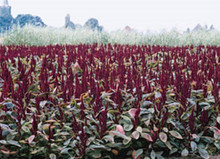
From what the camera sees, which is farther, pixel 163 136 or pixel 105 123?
pixel 163 136

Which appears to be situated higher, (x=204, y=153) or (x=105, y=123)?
(x=105, y=123)

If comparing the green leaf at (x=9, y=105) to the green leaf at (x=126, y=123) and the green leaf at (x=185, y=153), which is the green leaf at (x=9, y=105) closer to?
the green leaf at (x=126, y=123)

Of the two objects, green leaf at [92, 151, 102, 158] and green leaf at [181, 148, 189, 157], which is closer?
green leaf at [92, 151, 102, 158]

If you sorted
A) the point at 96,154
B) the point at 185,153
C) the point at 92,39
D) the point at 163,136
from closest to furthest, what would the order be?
the point at 96,154 < the point at 163,136 < the point at 185,153 < the point at 92,39

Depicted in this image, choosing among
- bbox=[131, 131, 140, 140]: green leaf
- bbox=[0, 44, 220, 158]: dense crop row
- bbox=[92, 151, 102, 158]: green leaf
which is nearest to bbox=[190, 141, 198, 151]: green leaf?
bbox=[0, 44, 220, 158]: dense crop row

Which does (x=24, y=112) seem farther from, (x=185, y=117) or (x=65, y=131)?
(x=185, y=117)

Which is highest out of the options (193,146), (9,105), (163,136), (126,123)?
(9,105)

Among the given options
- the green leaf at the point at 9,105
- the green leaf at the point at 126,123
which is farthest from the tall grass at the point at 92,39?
the green leaf at the point at 126,123

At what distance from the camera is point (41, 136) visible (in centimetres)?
304

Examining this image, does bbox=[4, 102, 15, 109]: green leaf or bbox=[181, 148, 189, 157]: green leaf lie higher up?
bbox=[4, 102, 15, 109]: green leaf

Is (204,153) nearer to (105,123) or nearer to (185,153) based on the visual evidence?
(185,153)

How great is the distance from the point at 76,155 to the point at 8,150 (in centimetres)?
71

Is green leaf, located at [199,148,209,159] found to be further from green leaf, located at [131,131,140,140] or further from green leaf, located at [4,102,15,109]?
green leaf, located at [4,102,15,109]

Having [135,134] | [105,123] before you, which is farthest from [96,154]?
[135,134]
